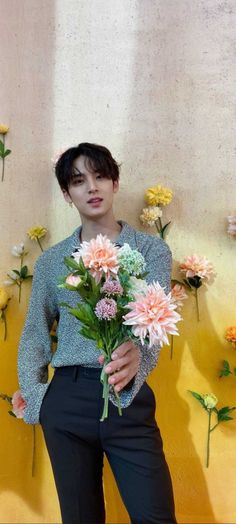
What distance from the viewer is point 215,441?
1.34m

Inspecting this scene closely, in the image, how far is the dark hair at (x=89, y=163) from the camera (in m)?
1.11

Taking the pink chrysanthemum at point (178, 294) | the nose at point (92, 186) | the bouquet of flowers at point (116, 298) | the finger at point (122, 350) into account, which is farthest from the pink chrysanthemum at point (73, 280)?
the pink chrysanthemum at point (178, 294)

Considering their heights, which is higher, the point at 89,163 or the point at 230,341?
the point at 89,163

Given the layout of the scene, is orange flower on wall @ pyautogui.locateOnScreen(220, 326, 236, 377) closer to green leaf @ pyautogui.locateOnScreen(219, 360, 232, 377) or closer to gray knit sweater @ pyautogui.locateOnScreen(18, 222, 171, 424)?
green leaf @ pyautogui.locateOnScreen(219, 360, 232, 377)

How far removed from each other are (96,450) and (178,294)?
519 millimetres

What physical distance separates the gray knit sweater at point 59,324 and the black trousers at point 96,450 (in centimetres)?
4

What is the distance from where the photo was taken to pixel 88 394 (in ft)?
3.33

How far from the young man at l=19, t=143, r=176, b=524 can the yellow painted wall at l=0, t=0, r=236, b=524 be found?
0.25 m

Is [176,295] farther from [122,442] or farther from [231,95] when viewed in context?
[231,95]

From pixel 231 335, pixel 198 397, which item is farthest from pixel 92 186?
pixel 198 397

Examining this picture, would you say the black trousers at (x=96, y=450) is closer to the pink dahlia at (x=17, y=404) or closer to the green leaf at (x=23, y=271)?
the pink dahlia at (x=17, y=404)

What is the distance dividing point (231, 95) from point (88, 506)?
49.7 inches

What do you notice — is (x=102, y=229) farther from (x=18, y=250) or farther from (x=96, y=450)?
(x=96, y=450)

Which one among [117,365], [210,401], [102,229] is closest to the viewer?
[117,365]
